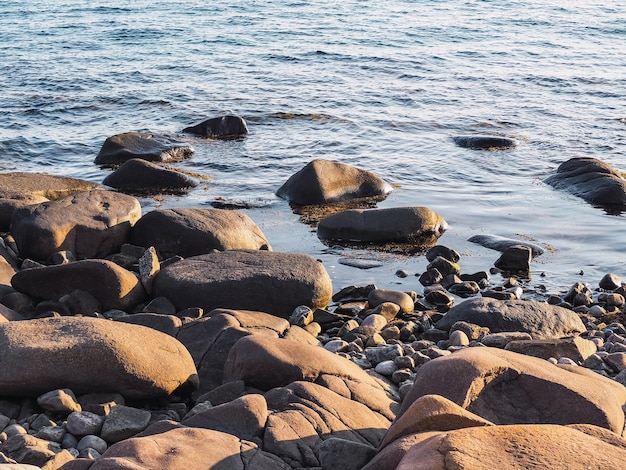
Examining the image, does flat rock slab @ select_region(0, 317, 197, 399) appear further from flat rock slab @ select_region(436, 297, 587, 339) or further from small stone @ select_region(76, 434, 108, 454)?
flat rock slab @ select_region(436, 297, 587, 339)

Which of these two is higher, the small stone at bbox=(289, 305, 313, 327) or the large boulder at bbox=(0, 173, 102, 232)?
the large boulder at bbox=(0, 173, 102, 232)

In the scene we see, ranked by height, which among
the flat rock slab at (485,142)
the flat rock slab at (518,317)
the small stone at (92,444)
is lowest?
the flat rock slab at (485,142)

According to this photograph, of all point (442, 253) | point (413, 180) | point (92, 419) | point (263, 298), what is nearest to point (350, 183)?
point (413, 180)

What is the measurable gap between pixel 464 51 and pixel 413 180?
12108mm

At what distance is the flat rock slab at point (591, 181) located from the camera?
1089cm

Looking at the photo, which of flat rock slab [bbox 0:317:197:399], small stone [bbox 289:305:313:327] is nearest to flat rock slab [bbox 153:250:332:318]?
small stone [bbox 289:305:313:327]

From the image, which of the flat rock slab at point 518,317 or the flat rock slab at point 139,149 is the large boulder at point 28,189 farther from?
the flat rock slab at point 518,317

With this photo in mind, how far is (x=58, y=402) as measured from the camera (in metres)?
4.55

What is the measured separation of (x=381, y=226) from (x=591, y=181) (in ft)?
12.2

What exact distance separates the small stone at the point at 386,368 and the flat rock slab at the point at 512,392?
116 centimetres

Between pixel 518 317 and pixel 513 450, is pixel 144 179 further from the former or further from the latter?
pixel 513 450

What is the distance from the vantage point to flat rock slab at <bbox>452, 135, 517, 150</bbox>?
1396 centimetres

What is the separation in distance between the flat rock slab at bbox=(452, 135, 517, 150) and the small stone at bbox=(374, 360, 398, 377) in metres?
8.75

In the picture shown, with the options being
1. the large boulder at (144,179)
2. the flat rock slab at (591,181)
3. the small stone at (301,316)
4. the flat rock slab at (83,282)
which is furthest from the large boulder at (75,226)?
the flat rock slab at (591,181)
